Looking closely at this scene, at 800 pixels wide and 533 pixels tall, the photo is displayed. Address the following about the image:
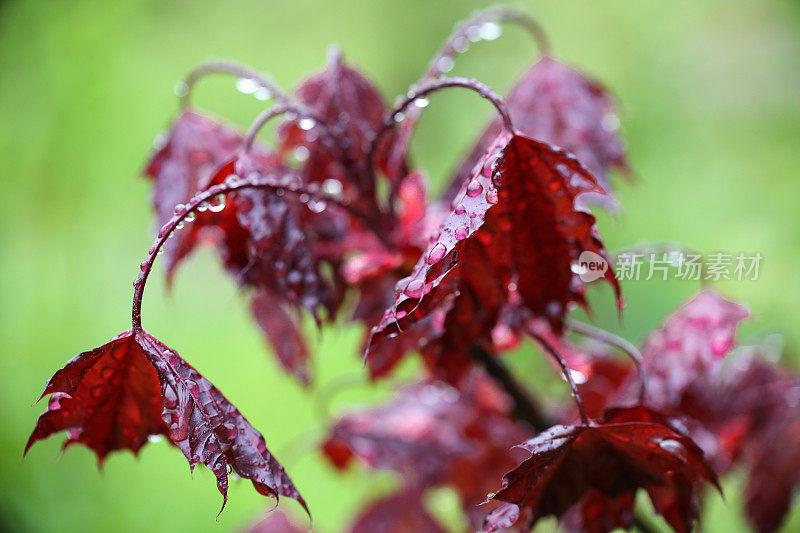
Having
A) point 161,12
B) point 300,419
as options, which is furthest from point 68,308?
point 161,12

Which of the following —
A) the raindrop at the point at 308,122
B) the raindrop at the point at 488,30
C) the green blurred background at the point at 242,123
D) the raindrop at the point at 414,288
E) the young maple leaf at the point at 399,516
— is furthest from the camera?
the green blurred background at the point at 242,123

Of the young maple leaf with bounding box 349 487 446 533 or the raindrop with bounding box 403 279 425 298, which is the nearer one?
the raindrop with bounding box 403 279 425 298

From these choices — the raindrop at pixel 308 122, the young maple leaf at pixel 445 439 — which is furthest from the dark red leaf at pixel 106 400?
the young maple leaf at pixel 445 439

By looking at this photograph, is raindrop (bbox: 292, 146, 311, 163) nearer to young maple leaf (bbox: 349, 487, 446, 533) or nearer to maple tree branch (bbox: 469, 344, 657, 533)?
maple tree branch (bbox: 469, 344, 657, 533)

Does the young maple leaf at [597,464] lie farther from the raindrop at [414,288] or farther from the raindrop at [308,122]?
the raindrop at [308,122]

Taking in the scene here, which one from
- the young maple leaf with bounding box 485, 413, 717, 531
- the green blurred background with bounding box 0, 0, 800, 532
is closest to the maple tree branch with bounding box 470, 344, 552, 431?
the young maple leaf with bounding box 485, 413, 717, 531

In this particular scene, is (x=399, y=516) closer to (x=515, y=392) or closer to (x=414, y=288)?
(x=515, y=392)
